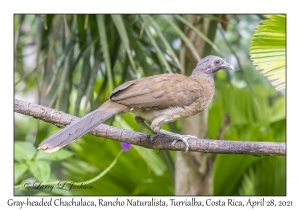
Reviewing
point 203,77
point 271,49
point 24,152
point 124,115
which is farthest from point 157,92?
point 124,115

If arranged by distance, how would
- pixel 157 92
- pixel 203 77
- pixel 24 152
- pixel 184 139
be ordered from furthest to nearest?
pixel 24 152 < pixel 203 77 < pixel 157 92 < pixel 184 139

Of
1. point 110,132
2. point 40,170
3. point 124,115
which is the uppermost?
point 124,115

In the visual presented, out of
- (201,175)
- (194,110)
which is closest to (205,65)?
(194,110)

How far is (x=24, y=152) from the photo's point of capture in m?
2.96

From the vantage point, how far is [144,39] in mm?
3443

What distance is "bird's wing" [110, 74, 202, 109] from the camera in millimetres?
2414

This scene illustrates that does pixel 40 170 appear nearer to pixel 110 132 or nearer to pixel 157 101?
pixel 110 132

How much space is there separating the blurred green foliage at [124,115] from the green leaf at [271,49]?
63cm

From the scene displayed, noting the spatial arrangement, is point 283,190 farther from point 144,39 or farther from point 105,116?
point 105,116

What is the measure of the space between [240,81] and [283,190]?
1639 mm

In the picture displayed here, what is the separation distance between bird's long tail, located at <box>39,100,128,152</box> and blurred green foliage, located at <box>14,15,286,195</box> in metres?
0.57

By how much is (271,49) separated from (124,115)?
6.21 feet

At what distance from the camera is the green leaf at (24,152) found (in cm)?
290

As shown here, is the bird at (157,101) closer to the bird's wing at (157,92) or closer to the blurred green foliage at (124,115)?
the bird's wing at (157,92)
